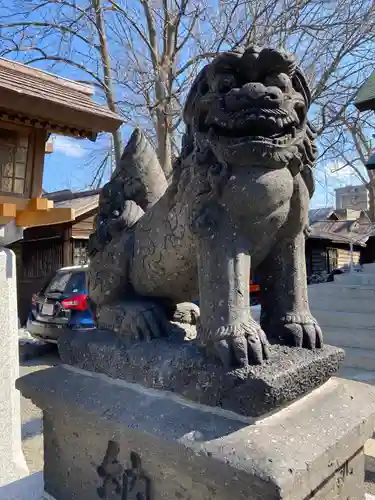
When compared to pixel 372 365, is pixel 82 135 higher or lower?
higher

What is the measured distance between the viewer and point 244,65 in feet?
3.51

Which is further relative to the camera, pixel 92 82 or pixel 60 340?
pixel 92 82

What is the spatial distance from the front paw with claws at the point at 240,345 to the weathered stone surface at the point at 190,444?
0.47ft

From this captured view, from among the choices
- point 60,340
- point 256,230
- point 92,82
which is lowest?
point 60,340

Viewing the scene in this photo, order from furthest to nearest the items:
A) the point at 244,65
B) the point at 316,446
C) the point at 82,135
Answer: the point at 82,135
the point at 244,65
the point at 316,446

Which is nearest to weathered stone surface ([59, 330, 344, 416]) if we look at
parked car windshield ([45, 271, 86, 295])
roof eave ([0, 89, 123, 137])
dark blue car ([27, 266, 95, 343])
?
roof eave ([0, 89, 123, 137])

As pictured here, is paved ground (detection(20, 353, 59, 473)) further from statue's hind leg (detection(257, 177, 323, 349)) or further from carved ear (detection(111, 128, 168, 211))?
statue's hind leg (detection(257, 177, 323, 349))

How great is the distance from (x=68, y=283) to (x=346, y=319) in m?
3.76

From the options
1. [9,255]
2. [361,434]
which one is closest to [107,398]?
[361,434]

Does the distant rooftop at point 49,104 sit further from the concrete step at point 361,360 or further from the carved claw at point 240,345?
the concrete step at point 361,360

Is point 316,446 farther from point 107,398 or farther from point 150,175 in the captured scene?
point 150,175

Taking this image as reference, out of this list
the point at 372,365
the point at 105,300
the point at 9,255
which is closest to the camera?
the point at 105,300

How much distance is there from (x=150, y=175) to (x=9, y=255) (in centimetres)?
166

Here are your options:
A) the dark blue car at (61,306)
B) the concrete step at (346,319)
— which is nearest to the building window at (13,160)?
the dark blue car at (61,306)
